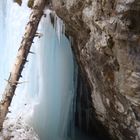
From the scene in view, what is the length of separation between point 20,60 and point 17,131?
116 cm

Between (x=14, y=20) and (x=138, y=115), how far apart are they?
304cm

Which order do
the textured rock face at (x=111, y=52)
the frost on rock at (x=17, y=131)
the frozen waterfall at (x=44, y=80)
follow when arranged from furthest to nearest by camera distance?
the frozen waterfall at (x=44, y=80), the frost on rock at (x=17, y=131), the textured rock face at (x=111, y=52)

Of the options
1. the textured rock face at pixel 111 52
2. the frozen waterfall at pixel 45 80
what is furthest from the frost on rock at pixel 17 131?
the textured rock face at pixel 111 52

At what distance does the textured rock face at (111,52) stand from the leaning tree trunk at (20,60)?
0.31 m

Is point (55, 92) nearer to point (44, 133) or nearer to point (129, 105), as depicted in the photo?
point (44, 133)

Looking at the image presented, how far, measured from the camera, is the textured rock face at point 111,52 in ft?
14.3

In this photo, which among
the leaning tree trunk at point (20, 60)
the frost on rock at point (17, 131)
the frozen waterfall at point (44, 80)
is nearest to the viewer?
the leaning tree trunk at point (20, 60)

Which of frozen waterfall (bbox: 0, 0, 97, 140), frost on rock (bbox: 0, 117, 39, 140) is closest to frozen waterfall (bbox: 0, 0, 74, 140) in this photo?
frozen waterfall (bbox: 0, 0, 97, 140)

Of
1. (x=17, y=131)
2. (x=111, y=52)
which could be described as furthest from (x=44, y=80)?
(x=111, y=52)

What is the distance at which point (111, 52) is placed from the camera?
4789 mm

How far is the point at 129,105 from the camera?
16.2ft

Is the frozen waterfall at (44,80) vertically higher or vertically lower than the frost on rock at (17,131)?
higher

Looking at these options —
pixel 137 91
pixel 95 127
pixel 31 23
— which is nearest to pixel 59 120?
pixel 95 127

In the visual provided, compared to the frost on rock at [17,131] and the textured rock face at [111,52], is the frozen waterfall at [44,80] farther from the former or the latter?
the textured rock face at [111,52]
